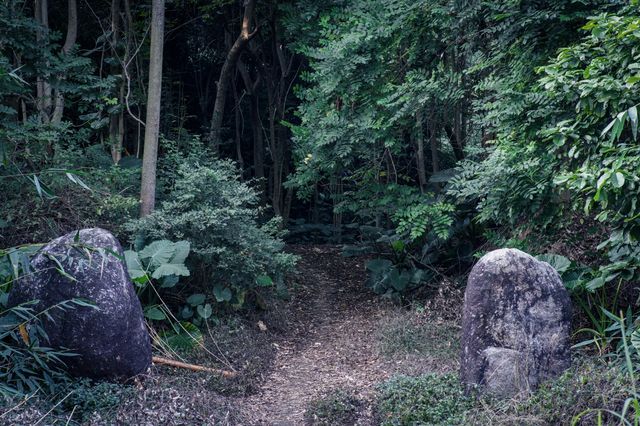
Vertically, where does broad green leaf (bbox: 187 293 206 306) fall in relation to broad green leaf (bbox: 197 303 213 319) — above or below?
above

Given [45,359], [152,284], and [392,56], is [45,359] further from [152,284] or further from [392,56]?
[392,56]

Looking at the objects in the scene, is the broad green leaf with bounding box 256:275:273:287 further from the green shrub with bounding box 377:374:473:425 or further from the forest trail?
the green shrub with bounding box 377:374:473:425

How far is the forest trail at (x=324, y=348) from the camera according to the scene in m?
5.84

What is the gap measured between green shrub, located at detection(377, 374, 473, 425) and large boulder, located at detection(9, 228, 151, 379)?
2128 mm

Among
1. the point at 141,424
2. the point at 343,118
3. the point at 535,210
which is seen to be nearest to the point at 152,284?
the point at 141,424

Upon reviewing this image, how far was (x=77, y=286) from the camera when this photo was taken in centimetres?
517

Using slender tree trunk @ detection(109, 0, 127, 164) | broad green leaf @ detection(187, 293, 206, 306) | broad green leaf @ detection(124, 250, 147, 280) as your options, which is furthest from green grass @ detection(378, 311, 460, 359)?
slender tree trunk @ detection(109, 0, 127, 164)

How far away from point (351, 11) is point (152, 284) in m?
4.44

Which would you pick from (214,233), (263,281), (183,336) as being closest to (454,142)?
(263,281)

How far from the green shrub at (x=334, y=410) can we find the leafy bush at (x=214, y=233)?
216cm

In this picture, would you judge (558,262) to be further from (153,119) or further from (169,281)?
(153,119)

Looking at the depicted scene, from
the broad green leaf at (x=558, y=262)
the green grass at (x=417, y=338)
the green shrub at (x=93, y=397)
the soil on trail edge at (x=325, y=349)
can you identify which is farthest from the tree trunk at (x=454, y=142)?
the green shrub at (x=93, y=397)

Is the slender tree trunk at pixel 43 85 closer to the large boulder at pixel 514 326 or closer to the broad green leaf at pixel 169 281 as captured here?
the broad green leaf at pixel 169 281

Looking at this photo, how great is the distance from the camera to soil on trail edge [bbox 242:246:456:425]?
5.82 meters
